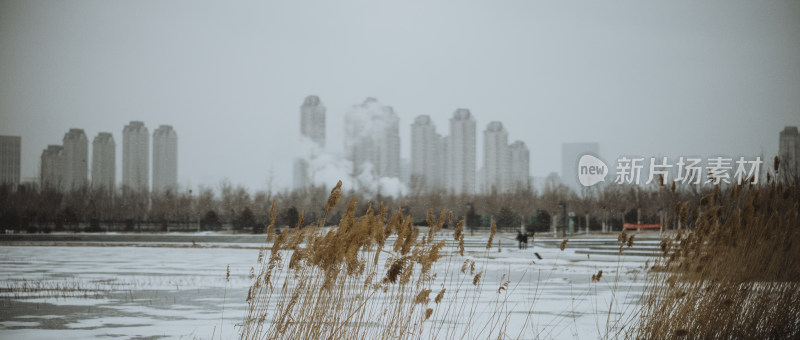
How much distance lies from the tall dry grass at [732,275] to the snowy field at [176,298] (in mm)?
423

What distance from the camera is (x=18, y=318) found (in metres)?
6.90

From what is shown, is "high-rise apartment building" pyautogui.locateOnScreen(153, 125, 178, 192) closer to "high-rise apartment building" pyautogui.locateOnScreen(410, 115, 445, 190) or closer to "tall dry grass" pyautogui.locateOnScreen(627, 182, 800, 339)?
"high-rise apartment building" pyautogui.locateOnScreen(410, 115, 445, 190)

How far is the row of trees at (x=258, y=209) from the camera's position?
31.6m

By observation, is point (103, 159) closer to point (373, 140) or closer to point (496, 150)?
point (373, 140)

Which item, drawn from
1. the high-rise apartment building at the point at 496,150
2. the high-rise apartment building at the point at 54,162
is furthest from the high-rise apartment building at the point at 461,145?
the high-rise apartment building at the point at 54,162

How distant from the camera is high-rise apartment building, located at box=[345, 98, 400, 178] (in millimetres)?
79438

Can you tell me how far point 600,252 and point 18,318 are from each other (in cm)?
1476

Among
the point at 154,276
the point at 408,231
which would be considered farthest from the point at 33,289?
the point at 408,231

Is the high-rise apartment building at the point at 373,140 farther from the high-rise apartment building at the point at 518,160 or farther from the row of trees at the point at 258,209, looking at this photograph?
the row of trees at the point at 258,209

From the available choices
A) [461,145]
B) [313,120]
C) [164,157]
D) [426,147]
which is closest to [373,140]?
[313,120]

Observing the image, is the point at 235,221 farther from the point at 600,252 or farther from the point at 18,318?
the point at 18,318

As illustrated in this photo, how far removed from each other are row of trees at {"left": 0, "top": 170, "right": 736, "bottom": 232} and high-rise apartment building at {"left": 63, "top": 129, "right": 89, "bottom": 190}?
12.7 feet

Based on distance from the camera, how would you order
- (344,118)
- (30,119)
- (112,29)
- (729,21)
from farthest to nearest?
(344,118), (30,119), (112,29), (729,21)

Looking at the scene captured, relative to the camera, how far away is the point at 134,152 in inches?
2522
